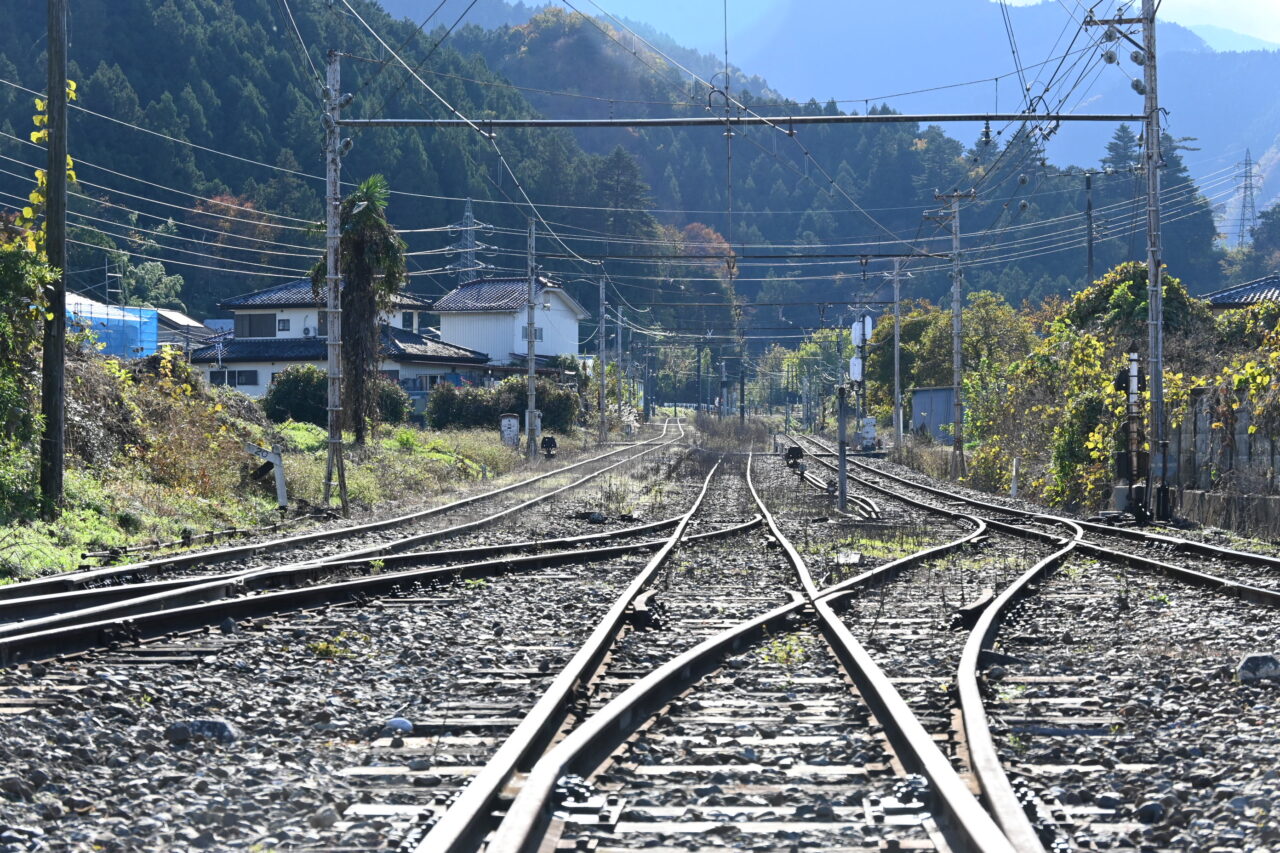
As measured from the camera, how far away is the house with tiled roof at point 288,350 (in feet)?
196

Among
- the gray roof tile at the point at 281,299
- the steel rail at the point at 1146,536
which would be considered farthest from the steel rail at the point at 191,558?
the gray roof tile at the point at 281,299

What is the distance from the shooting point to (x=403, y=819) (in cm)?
482

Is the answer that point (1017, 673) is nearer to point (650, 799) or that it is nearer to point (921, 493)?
point (650, 799)

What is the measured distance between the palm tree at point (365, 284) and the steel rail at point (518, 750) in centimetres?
2782

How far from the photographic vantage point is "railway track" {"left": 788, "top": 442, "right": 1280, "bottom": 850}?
4801mm

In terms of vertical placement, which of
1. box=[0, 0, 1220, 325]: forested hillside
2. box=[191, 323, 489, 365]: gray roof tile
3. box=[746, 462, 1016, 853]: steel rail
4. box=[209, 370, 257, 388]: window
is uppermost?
box=[0, 0, 1220, 325]: forested hillside

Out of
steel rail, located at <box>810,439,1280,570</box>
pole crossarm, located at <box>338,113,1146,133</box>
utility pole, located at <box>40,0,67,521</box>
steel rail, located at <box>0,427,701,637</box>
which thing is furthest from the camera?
pole crossarm, located at <box>338,113,1146,133</box>

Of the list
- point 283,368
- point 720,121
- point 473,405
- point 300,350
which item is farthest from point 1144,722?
point 300,350

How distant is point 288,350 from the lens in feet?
198

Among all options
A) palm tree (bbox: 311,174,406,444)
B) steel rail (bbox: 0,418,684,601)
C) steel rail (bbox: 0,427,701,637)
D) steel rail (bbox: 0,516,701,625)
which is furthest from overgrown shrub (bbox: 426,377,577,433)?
steel rail (bbox: 0,427,701,637)

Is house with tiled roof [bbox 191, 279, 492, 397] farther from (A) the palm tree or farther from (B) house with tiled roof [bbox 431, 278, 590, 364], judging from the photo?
(A) the palm tree

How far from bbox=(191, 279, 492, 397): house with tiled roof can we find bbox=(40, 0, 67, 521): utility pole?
40723mm

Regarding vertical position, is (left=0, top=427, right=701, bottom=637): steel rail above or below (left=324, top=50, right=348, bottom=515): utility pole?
below

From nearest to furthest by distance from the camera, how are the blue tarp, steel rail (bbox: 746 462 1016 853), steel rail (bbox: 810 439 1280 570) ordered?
steel rail (bbox: 746 462 1016 853) → steel rail (bbox: 810 439 1280 570) → the blue tarp
